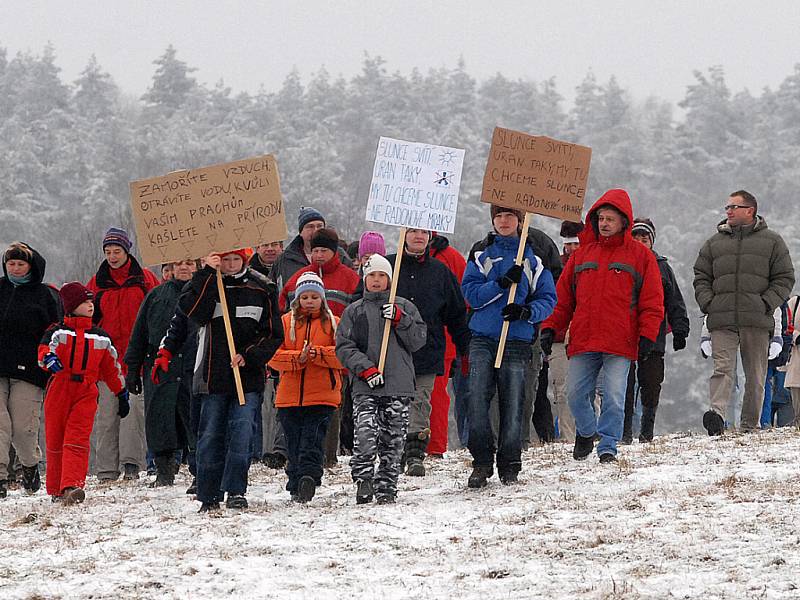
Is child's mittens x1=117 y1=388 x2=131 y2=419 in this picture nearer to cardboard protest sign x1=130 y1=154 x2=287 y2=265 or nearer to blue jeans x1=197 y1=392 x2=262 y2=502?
cardboard protest sign x1=130 y1=154 x2=287 y2=265

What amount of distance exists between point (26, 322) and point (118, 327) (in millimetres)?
1315

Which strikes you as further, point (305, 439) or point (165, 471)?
point (165, 471)

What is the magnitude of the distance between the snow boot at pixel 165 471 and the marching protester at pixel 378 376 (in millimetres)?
2657

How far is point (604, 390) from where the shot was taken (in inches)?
442

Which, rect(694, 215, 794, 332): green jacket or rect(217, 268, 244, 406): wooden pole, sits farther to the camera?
rect(694, 215, 794, 332): green jacket

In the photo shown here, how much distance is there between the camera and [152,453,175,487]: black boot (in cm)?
1239

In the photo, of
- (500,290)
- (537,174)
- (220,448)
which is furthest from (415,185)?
(220,448)

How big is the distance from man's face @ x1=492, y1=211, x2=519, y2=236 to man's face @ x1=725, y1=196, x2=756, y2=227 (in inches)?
126

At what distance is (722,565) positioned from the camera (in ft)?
24.1

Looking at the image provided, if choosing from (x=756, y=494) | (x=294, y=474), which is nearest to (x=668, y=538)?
(x=756, y=494)

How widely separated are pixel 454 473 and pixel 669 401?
192 ft

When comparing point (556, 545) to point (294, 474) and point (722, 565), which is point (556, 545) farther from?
point (294, 474)

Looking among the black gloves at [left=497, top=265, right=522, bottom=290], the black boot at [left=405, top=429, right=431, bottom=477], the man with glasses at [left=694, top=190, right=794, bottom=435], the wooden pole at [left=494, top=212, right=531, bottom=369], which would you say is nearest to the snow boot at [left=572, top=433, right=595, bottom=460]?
the black boot at [left=405, top=429, right=431, bottom=477]

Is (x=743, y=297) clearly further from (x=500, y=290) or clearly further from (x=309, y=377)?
(x=309, y=377)
